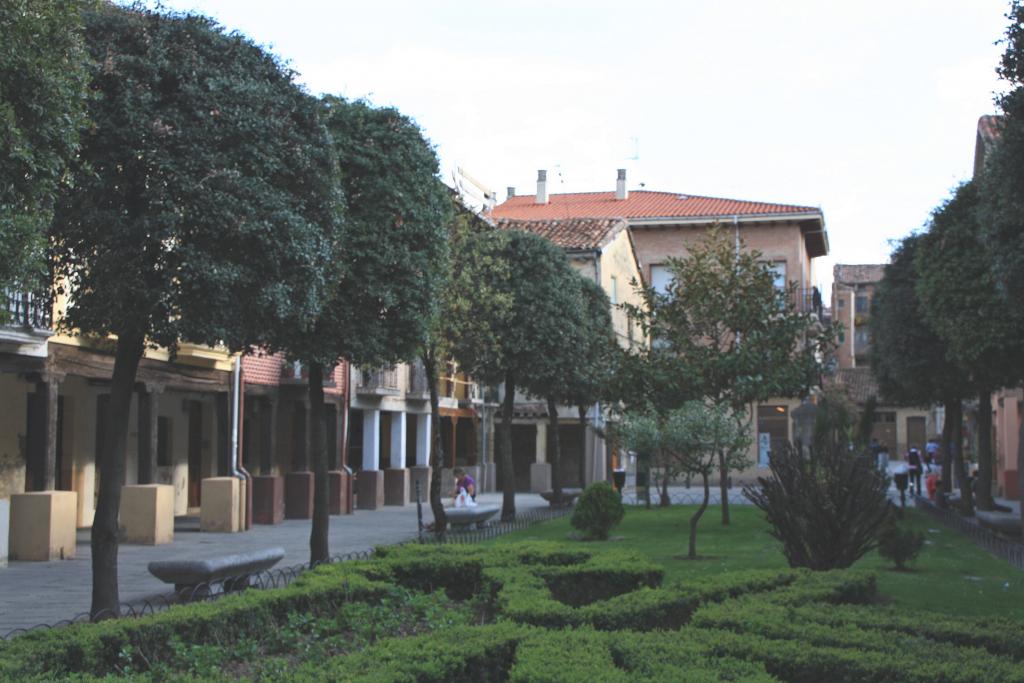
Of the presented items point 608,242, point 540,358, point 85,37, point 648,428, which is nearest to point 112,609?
point 85,37

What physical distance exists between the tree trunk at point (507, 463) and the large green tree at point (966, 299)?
32.1 ft

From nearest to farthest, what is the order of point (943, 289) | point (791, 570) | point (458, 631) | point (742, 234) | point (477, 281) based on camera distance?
point (458, 631), point (791, 570), point (943, 289), point (477, 281), point (742, 234)

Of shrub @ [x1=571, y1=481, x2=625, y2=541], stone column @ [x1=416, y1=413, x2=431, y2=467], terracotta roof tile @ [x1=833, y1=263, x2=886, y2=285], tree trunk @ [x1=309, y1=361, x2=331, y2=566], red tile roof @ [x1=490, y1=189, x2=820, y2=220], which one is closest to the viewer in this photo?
tree trunk @ [x1=309, y1=361, x2=331, y2=566]

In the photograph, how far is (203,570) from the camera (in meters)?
12.6

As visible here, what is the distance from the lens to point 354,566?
41.6 feet

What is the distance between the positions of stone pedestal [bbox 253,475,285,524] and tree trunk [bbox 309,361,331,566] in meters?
11.0

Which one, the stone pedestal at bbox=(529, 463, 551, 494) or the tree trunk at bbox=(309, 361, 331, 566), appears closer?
the tree trunk at bbox=(309, 361, 331, 566)

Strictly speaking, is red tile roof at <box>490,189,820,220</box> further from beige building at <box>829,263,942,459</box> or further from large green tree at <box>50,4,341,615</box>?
large green tree at <box>50,4,341,615</box>

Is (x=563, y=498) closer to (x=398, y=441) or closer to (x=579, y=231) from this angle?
(x=398, y=441)

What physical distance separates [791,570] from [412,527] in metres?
14.6

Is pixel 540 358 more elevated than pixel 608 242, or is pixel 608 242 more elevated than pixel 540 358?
pixel 608 242

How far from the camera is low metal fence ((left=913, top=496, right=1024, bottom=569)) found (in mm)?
18141

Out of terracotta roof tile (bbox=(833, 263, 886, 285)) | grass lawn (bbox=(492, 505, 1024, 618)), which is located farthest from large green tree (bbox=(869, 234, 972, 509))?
terracotta roof tile (bbox=(833, 263, 886, 285))

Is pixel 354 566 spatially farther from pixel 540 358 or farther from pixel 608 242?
pixel 608 242
